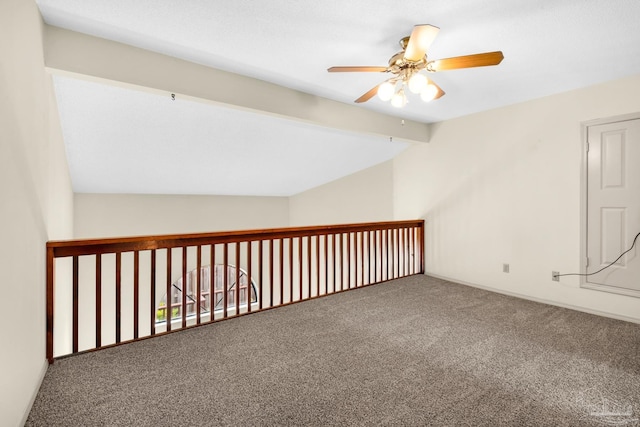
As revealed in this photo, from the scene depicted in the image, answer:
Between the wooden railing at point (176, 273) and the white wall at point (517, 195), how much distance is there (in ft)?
1.93

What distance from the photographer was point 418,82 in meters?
2.01

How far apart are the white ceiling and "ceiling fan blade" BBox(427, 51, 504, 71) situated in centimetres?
27

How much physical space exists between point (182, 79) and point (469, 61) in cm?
216

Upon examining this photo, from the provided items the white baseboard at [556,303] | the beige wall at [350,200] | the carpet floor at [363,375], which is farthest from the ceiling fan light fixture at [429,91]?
the beige wall at [350,200]

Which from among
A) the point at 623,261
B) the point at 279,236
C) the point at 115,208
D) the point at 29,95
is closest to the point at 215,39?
the point at 29,95

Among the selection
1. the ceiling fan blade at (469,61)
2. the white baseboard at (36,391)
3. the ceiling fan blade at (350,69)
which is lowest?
the white baseboard at (36,391)

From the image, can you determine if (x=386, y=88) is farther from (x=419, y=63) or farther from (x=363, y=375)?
(x=363, y=375)

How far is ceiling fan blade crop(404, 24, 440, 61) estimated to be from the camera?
1.65 metres

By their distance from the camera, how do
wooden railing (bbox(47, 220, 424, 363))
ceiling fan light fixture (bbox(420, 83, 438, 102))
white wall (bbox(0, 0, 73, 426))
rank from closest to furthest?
white wall (bbox(0, 0, 73, 426))
ceiling fan light fixture (bbox(420, 83, 438, 102))
wooden railing (bbox(47, 220, 424, 363))

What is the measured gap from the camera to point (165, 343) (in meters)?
2.32

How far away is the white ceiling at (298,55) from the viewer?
6.07ft

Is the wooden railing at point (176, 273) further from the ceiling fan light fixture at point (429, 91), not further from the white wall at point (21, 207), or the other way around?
the ceiling fan light fixture at point (429, 91)

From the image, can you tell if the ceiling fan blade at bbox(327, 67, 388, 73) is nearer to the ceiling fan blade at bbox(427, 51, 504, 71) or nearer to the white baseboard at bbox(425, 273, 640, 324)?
the ceiling fan blade at bbox(427, 51, 504, 71)

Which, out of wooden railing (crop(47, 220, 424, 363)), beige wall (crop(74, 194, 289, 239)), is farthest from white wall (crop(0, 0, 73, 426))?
beige wall (crop(74, 194, 289, 239))
